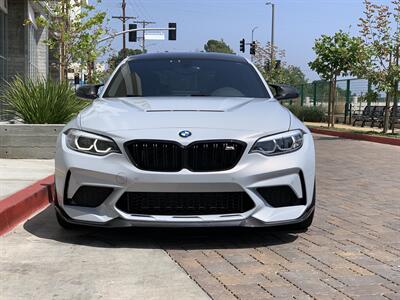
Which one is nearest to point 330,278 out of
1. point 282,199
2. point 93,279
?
point 282,199

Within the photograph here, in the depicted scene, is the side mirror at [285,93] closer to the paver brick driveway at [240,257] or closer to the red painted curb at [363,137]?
the paver brick driveway at [240,257]

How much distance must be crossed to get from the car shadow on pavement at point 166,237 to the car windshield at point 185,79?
143cm

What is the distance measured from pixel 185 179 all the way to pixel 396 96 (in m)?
17.2

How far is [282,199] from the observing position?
4.85 meters

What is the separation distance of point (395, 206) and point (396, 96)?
46.0 ft

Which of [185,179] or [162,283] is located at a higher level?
[185,179]

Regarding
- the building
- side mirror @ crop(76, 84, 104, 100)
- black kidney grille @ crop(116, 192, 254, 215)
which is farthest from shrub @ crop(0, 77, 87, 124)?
the building

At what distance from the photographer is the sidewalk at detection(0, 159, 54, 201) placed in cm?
685

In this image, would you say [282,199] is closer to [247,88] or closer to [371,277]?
[371,277]

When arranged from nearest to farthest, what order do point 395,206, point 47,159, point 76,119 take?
point 76,119 → point 395,206 → point 47,159

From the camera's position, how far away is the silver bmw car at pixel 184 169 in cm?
463

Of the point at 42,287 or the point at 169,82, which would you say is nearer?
the point at 42,287

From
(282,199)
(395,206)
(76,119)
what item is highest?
(76,119)

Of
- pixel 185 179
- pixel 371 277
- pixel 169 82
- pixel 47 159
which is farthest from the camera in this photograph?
pixel 47 159
